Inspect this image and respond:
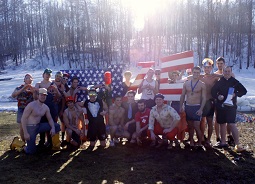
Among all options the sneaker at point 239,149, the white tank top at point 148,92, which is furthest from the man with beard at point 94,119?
the sneaker at point 239,149

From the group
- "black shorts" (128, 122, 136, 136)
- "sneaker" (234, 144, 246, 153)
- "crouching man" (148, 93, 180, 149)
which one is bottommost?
"sneaker" (234, 144, 246, 153)

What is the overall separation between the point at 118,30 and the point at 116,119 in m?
30.9

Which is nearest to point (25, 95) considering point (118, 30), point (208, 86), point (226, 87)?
point (208, 86)

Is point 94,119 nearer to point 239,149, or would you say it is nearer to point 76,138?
point 76,138

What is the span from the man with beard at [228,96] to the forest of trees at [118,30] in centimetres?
2580

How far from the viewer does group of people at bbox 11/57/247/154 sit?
562cm

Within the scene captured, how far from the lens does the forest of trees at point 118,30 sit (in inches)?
1276

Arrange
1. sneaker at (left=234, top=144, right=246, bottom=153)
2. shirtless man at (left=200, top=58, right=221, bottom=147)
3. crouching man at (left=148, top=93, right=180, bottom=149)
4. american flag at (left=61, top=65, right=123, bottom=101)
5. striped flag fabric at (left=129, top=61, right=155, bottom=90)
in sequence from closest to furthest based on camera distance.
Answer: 1. sneaker at (left=234, top=144, right=246, bottom=153)
2. crouching man at (left=148, top=93, right=180, bottom=149)
3. shirtless man at (left=200, top=58, right=221, bottom=147)
4. striped flag fabric at (left=129, top=61, right=155, bottom=90)
5. american flag at (left=61, top=65, right=123, bottom=101)

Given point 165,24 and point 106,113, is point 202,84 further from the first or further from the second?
point 165,24

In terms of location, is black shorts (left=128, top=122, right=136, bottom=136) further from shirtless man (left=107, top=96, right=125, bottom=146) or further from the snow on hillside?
the snow on hillside

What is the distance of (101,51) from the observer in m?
32.3

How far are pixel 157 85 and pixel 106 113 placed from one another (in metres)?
1.54

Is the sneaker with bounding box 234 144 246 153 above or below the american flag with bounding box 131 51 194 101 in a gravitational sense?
below

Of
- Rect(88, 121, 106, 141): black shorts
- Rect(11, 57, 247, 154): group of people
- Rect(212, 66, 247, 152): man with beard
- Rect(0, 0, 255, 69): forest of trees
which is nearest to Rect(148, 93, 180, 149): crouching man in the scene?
Rect(11, 57, 247, 154): group of people
